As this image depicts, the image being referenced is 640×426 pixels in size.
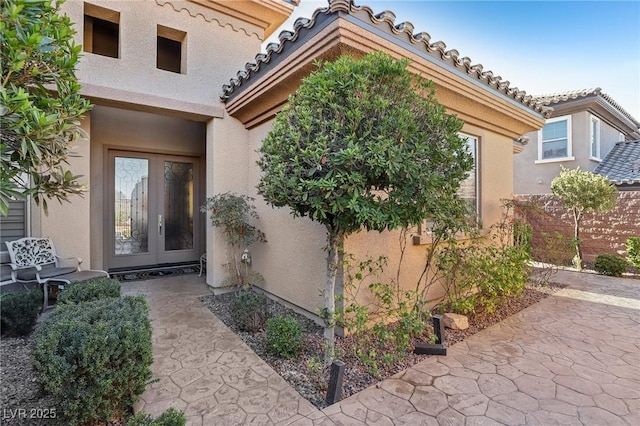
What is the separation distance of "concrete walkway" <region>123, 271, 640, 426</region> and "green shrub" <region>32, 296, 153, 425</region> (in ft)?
1.86

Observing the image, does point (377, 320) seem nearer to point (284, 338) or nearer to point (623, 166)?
point (284, 338)

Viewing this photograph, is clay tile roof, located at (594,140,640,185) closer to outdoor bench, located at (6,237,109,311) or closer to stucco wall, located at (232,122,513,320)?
stucco wall, located at (232,122,513,320)

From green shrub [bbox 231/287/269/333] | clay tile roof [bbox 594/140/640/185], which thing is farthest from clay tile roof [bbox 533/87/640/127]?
green shrub [bbox 231/287/269/333]

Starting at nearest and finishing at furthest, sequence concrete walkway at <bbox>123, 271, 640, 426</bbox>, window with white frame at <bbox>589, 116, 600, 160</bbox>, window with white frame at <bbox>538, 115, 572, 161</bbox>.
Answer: concrete walkway at <bbox>123, 271, 640, 426</bbox>, window with white frame at <bbox>589, 116, 600, 160</bbox>, window with white frame at <bbox>538, 115, 572, 161</bbox>

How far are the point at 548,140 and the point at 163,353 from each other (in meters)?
19.2

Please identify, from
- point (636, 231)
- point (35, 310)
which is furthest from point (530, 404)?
point (636, 231)

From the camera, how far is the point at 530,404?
3525 mm

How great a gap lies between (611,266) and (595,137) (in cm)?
906

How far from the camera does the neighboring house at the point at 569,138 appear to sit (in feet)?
47.8

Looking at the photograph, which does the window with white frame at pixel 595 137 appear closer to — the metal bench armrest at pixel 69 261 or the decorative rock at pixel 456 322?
the decorative rock at pixel 456 322

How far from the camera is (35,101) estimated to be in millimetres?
2975

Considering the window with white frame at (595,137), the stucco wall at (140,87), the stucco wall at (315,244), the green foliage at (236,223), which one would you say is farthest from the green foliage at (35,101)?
the window with white frame at (595,137)

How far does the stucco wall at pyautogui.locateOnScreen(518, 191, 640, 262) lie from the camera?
1116 centimetres

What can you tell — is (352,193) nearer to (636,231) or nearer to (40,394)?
(40,394)
